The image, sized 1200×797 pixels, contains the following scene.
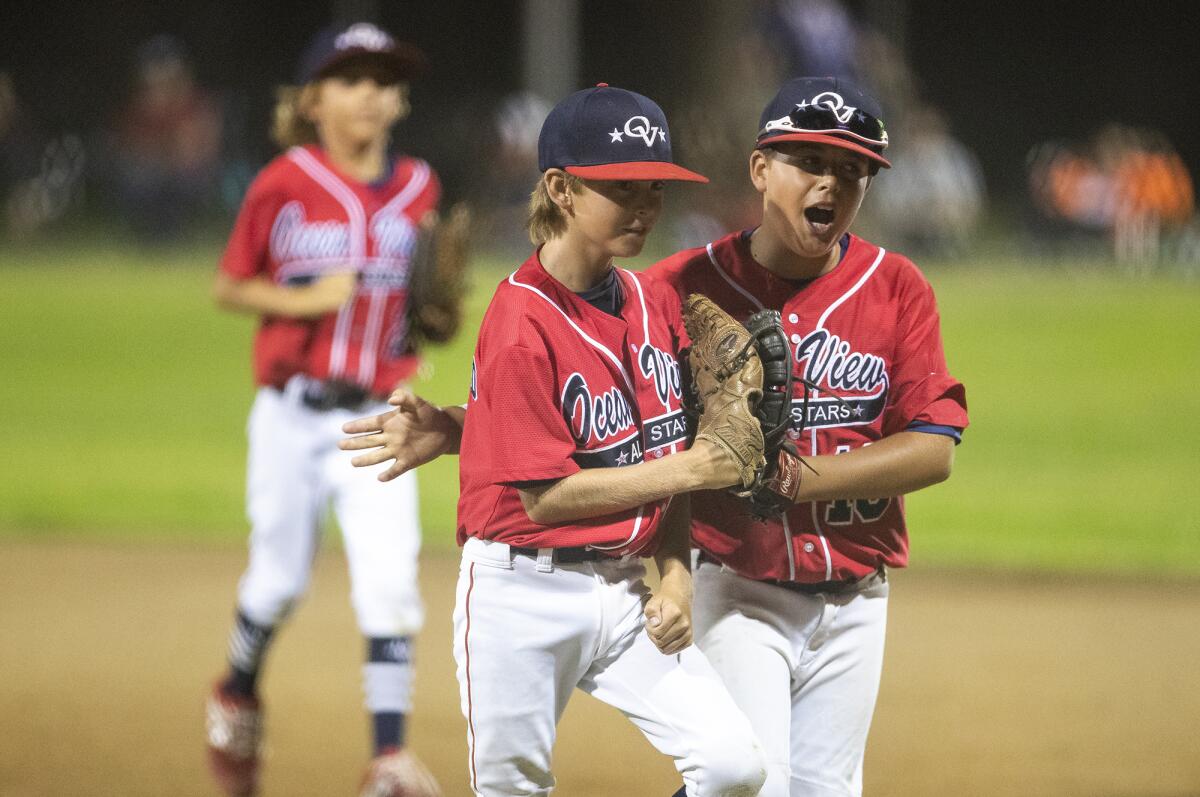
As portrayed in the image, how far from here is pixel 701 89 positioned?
76.4 ft

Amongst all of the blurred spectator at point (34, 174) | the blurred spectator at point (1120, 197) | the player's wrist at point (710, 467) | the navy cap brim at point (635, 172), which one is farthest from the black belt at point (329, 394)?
the blurred spectator at point (34, 174)

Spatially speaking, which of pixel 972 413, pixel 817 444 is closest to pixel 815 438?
pixel 817 444

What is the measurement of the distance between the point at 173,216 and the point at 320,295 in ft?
59.7

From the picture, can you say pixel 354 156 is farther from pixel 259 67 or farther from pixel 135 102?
pixel 259 67

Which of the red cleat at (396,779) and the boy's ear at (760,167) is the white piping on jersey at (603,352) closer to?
the boy's ear at (760,167)

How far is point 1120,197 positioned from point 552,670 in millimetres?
19326

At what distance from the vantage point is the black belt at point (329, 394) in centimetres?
488

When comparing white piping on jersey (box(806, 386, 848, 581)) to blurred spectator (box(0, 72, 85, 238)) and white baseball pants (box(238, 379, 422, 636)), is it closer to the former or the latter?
white baseball pants (box(238, 379, 422, 636))

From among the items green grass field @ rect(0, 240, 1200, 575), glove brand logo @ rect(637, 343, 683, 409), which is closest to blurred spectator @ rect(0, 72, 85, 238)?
green grass field @ rect(0, 240, 1200, 575)

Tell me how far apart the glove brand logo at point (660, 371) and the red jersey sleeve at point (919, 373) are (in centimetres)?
50

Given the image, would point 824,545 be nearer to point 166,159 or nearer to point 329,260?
point 329,260

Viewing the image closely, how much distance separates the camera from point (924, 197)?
2136 centimetres

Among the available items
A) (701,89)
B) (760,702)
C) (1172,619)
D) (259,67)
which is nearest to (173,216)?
(259,67)

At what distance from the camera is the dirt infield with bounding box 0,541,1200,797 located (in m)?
4.87
